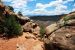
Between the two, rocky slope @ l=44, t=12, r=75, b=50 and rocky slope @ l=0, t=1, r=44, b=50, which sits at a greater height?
rocky slope @ l=44, t=12, r=75, b=50

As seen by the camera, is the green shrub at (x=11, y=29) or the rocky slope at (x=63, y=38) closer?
the rocky slope at (x=63, y=38)

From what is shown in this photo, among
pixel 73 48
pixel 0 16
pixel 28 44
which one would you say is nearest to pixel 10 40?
pixel 28 44

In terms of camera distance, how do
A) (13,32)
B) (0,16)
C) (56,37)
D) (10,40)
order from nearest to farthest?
(56,37)
(10,40)
(13,32)
(0,16)

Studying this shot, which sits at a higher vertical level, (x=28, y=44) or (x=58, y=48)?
(x=58, y=48)

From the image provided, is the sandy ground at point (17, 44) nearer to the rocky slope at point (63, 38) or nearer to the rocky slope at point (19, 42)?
the rocky slope at point (19, 42)

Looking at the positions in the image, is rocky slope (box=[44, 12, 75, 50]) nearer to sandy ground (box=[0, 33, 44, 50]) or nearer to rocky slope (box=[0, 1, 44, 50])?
rocky slope (box=[0, 1, 44, 50])

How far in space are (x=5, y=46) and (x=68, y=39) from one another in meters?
7.19

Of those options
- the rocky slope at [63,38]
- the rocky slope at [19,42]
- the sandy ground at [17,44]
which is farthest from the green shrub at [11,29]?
the rocky slope at [63,38]

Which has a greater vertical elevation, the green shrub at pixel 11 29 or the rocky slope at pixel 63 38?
the rocky slope at pixel 63 38

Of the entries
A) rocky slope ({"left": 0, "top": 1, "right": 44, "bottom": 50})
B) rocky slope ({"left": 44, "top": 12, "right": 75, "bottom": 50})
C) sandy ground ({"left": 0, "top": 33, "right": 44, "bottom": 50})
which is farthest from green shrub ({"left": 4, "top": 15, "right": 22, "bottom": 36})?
rocky slope ({"left": 44, "top": 12, "right": 75, "bottom": 50})

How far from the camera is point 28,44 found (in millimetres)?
16578

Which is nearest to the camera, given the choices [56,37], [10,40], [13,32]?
[56,37]

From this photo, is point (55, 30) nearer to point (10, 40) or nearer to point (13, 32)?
point (10, 40)

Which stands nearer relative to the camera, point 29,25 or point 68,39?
point 68,39
